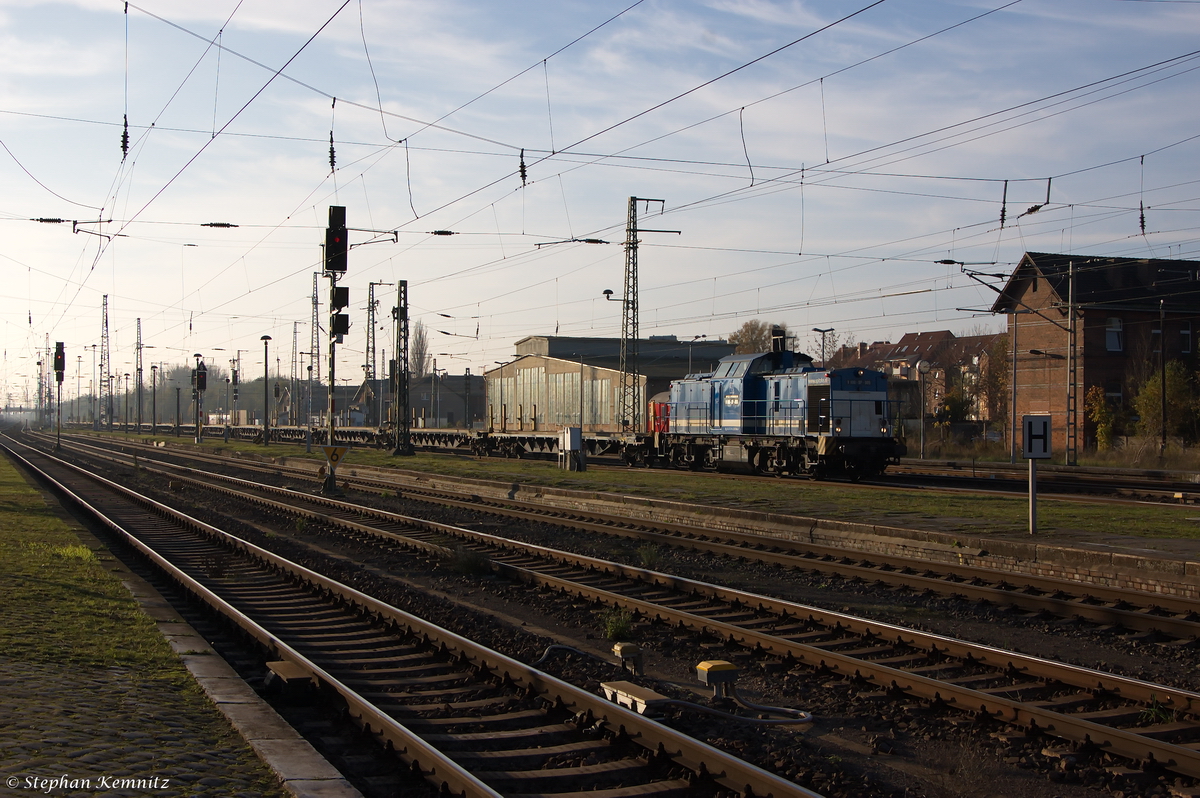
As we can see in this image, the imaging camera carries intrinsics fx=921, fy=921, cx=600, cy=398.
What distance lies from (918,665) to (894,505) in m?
12.4

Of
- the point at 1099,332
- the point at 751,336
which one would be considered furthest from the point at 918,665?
the point at 751,336

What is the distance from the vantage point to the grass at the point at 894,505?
1616cm

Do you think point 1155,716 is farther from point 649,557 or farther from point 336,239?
point 336,239

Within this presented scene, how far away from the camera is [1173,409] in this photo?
4653 centimetres

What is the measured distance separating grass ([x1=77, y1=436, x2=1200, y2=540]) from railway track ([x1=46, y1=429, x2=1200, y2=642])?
1809mm

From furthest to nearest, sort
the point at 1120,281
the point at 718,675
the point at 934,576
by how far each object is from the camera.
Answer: the point at 1120,281 → the point at 934,576 → the point at 718,675

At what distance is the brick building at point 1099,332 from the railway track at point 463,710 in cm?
4845

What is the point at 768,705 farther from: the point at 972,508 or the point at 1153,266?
the point at 1153,266

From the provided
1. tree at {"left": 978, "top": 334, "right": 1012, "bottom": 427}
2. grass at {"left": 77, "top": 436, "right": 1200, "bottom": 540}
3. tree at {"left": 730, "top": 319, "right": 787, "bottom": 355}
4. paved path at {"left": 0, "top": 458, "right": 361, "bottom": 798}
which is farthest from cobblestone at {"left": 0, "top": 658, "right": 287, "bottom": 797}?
tree at {"left": 730, "top": 319, "right": 787, "bottom": 355}

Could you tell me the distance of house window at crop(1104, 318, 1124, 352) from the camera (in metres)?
53.5

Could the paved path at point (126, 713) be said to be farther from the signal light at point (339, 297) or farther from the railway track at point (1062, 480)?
the railway track at point (1062, 480)

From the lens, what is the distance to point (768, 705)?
7.61 meters

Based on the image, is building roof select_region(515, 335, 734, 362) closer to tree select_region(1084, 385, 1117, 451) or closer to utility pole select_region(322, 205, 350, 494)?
tree select_region(1084, 385, 1117, 451)

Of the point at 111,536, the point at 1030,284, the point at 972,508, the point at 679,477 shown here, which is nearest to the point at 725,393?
the point at 679,477
